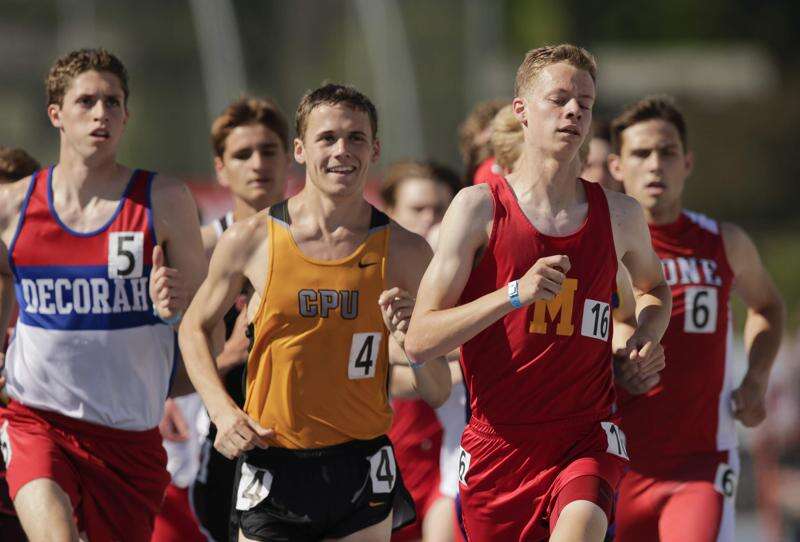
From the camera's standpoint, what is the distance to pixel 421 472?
8539 mm

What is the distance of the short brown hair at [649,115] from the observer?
725 centimetres

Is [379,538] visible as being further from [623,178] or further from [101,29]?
[101,29]

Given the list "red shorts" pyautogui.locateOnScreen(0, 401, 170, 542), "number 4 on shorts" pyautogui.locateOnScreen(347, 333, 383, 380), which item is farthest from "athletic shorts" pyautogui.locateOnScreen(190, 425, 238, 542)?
"number 4 on shorts" pyautogui.locateOnScreen(347, 333, 383, 380)

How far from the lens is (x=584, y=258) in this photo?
5699 mm

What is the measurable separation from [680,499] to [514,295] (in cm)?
219

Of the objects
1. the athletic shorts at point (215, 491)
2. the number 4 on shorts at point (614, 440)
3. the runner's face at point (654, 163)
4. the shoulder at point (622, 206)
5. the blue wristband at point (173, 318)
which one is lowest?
Answer: the athletic shorts at point (215, 491)

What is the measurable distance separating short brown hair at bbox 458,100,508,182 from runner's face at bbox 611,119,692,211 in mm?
1092

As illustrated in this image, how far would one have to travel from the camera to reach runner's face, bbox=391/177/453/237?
27.7 feet

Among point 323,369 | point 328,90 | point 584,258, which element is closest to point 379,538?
point 323,369

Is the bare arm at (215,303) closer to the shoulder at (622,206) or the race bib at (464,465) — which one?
the race bib at (464,465)

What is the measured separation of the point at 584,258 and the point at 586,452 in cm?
76

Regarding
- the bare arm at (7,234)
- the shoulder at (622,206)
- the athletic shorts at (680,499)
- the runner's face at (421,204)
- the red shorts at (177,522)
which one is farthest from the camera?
the runner's face at (421,204)

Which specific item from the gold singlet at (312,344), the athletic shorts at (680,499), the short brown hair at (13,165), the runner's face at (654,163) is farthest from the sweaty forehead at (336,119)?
the athletic shorts at (680,499)

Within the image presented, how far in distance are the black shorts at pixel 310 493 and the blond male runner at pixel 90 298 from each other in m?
0.83
